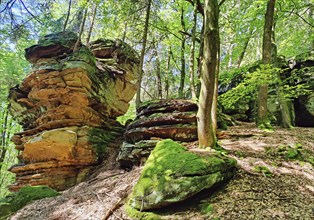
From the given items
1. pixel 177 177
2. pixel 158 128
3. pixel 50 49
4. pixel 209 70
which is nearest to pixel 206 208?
pixel 177 177

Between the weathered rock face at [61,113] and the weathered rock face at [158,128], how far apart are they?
271cm

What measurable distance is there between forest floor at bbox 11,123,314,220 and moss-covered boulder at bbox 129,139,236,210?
20cm

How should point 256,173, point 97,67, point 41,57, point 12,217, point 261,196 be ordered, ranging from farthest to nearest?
point 97,67, point 41,57, point 12,217, point 256,173, point 261,196

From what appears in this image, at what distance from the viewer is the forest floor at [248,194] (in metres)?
3.49

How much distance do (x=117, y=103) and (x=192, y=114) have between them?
5.91 meters

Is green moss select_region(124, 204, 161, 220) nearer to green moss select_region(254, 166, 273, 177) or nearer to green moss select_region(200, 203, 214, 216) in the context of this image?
green moss select_region(200, 203, 214, 216)

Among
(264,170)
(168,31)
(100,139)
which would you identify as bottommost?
(264,170)

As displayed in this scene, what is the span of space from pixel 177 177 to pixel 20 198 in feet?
17.0

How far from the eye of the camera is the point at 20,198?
21.9ft

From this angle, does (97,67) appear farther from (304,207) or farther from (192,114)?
(304,207)

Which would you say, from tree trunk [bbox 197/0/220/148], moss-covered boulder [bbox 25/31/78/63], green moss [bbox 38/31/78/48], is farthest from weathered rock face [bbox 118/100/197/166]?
green moss [bbox 38/31/78/48]

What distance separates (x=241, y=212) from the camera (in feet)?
11.2

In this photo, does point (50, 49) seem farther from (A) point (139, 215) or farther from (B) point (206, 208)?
(B) point (206, 208)

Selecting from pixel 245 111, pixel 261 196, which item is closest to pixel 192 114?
pixel 261 196
